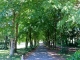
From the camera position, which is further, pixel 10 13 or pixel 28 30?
pixel 28 30

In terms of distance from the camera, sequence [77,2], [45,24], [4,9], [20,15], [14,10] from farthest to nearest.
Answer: [45,24] < [20,15] < [14,10] < [4,9] < [77,2]

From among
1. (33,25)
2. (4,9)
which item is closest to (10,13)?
(4,9)

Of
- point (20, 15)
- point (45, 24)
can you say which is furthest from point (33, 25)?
point (20, 15)

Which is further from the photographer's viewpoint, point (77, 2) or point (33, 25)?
point (33, 25)

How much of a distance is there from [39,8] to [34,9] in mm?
656

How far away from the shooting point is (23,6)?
83.7 ft

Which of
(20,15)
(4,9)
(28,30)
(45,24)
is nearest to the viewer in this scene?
(4,9)

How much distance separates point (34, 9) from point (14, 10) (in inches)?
96.0

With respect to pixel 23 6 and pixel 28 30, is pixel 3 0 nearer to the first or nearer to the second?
pixel 23 6

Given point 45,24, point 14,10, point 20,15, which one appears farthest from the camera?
point 45,24

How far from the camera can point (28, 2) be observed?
25422 mm

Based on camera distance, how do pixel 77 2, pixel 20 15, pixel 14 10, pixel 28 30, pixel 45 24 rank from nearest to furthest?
pixel 77 2 < pixel 14 10 < pixel 20 15 < pixel 45 24 < pixel 28 30

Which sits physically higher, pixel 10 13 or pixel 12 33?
pixel 10 13

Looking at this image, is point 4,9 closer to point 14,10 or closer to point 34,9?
point 14,10
